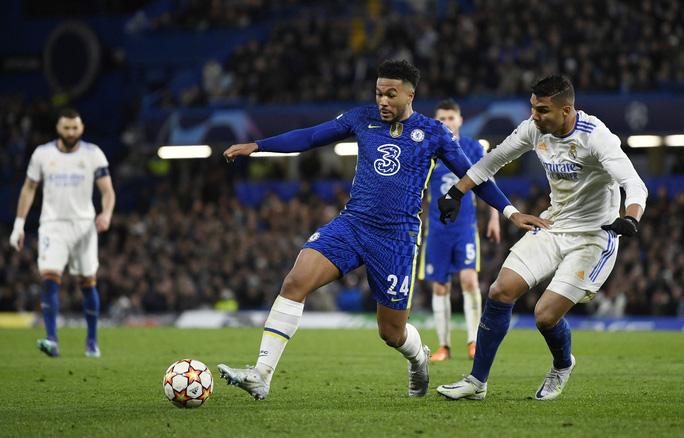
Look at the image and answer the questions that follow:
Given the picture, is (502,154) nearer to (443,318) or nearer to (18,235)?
(443,318)

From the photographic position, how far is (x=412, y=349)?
8773 mm

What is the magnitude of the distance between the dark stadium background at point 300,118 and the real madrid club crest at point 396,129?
1513cm

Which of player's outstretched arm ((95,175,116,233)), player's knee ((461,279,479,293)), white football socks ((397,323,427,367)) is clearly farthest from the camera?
player's knee ((461,279,479,293))

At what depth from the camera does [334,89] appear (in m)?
30.5

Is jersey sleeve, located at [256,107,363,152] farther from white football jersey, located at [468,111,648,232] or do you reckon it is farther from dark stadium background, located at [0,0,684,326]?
dark stadium background, located at [0,0,684,326]

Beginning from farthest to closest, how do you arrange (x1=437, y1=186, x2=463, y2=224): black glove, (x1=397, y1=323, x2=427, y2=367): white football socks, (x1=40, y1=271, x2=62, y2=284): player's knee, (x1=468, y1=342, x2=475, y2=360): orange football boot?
1. (x1=40, y1=271, x2=62, y2=284): player's knee
2. (x1=468, y1=342, x2=475, y2=360): orange football boot
3. (x1=397, y1=323, x2=427, y2=367): white football socks
4. (x1=437, y1=186, x2=463, y2=224): black glove

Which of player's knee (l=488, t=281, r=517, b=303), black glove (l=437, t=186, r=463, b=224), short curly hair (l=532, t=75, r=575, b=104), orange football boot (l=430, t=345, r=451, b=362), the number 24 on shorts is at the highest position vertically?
short curly hair (l=532, t=75, r=575, b=104)

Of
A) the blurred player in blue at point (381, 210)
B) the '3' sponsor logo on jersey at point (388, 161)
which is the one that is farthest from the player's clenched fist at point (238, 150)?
the '3' sponsor logo on jersey at point (388, 161)

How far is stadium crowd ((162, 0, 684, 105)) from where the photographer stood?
89.6 feet

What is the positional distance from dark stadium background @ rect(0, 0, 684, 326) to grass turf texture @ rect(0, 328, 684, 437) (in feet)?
32.5

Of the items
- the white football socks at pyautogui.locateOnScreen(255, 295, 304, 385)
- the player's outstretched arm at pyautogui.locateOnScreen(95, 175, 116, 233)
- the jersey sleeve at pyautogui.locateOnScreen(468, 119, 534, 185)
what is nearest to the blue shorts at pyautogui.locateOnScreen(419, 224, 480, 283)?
the player's outstretched arm at pyautogui.locateOnScreen(95, 175, 116, 233)

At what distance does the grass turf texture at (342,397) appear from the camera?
7086mm

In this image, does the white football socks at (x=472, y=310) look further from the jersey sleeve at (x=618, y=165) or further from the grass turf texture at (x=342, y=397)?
the jersey sleeve at (x=618, y=165)

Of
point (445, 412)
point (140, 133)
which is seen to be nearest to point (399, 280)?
point (445, 412)
